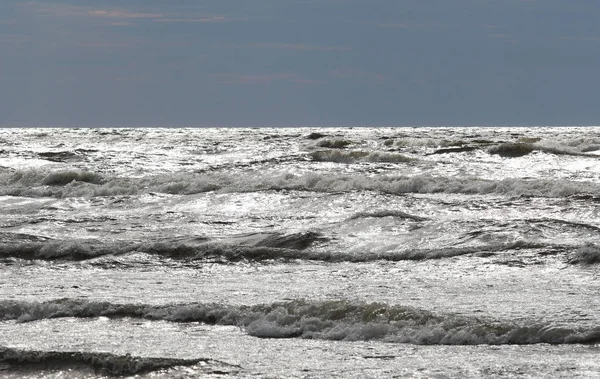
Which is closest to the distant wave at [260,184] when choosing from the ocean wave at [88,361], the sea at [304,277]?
the sea at [304,277]

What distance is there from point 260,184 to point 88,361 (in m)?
18.4

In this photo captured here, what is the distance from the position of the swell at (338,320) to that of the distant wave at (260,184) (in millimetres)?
13849

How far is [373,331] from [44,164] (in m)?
29.0

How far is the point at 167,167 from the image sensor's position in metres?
34.8

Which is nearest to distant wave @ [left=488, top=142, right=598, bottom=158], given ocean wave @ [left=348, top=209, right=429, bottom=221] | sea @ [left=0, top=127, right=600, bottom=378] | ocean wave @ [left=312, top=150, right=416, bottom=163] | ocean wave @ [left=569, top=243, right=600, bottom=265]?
ocean wave @ [left=312, top=150, right=416, bottom=163]

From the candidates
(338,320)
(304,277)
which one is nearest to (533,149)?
(304,277)

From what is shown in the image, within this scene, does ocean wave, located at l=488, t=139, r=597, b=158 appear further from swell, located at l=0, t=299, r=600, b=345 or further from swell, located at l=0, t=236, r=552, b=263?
swell, located at l=0, t=299, r=600, b=345

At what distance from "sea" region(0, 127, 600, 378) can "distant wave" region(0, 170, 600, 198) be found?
10 cm

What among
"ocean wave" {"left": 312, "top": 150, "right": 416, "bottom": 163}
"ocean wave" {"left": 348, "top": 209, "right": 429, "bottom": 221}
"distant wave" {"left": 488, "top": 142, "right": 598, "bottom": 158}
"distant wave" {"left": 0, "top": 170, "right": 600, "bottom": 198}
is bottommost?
"ocean wave" {"left": 348, "top": 209, "right": 429, "bottom": 221}

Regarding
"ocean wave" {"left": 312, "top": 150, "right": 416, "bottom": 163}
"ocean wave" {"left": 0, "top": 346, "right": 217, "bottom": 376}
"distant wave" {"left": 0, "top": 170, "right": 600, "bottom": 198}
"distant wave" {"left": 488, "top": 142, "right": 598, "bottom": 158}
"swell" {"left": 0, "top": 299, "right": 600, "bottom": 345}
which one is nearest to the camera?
"ocean wave" {"left": 0, "top": 346, "right": 217, "bottom": 376}

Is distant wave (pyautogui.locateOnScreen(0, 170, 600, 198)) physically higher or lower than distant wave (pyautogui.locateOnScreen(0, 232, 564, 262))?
higher

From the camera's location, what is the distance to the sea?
28.2ft

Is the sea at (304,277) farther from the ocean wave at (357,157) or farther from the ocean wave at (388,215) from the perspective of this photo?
the ocean wave at (357,157)

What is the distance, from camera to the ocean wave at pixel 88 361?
8.30 m
